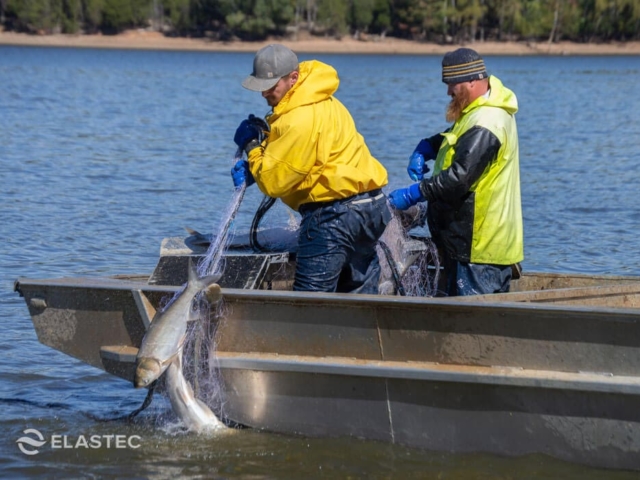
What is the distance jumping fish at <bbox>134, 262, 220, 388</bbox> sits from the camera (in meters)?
5.75

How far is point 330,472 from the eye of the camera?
617cm

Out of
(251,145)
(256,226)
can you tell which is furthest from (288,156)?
(256,226)

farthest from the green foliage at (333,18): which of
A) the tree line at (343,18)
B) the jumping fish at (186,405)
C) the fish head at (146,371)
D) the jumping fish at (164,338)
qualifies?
the fish head at (146,371)

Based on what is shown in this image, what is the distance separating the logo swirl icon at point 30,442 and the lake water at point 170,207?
5 cm

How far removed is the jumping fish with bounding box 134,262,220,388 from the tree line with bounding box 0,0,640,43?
86940 mm

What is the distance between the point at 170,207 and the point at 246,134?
9361 millimetres

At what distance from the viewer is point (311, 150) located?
604 cm

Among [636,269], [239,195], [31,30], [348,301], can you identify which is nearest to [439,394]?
[348,301]

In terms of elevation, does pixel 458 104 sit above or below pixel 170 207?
above

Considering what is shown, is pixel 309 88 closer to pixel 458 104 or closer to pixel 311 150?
pixel 311 150

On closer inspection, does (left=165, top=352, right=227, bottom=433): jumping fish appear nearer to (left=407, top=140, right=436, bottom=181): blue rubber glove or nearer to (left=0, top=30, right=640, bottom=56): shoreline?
(left=407, top=140, right=436, bottom=181): blue rubber glove

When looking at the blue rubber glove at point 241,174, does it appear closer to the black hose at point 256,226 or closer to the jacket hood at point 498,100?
the black hose at point 256,226

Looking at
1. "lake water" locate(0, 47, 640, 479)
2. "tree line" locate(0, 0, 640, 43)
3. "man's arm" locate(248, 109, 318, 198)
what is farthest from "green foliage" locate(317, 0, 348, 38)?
"man's arm" locate(248, 109, 318, 198)

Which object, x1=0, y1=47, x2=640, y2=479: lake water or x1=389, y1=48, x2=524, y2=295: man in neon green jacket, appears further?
x1=0, y1=47, x2=640, y2=479: lake water
